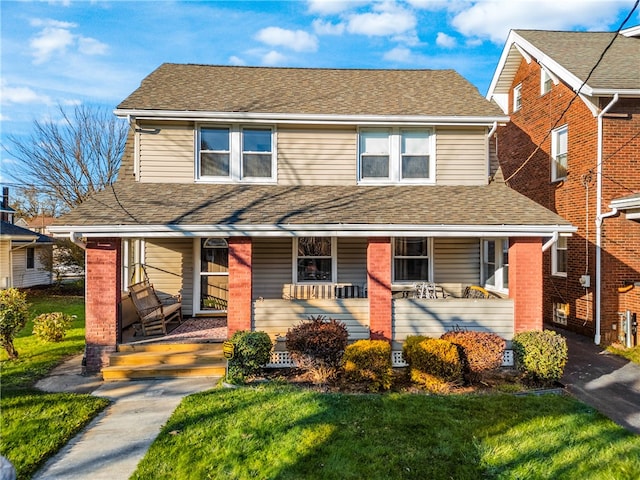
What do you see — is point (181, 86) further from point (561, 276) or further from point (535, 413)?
point (561, 276)

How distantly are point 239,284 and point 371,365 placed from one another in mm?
3070

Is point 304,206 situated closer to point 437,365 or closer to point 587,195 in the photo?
point 437,365

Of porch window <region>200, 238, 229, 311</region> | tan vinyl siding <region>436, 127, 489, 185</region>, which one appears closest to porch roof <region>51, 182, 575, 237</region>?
tan vinyl siding <region>436, 127, 489, 185</region>

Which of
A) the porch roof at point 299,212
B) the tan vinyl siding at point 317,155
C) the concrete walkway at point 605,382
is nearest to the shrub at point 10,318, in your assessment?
the porch roof at point 299,212

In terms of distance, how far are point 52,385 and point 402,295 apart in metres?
7.60

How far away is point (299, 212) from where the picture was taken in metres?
A: 7.98

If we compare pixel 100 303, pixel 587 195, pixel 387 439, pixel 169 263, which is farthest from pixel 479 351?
pixel 169 263

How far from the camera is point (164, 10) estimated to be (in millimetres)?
9531

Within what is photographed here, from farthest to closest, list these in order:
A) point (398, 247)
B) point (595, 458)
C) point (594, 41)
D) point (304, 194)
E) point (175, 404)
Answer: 1. point (594, 41)
2. point (398, 247)
3. point (304, 194)
4. point (175, 404)
5. point (595, 458)

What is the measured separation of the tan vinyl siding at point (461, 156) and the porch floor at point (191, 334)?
6.77 metres

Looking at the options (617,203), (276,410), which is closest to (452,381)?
(276,410)

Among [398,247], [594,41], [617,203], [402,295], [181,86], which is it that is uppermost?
[594,41]

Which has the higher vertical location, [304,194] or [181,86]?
[181,86]

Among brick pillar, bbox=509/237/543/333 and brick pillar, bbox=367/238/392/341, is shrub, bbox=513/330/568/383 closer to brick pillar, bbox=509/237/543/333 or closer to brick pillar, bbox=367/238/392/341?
brick pillar, bbox=509/237/543/333
